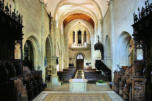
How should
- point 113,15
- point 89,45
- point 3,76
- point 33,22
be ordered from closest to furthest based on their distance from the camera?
point 3,76, point 33,22, point 113,15, point 89,45

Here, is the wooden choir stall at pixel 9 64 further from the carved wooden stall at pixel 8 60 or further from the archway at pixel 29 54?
the archway at pixel 29 54

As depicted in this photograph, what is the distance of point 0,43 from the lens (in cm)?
529

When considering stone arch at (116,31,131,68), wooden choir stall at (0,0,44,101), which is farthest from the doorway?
wooden choir stall at (0,0,44,101)

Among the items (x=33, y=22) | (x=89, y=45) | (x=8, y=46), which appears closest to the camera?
(x=8, y=46)

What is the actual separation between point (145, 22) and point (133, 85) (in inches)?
89.7

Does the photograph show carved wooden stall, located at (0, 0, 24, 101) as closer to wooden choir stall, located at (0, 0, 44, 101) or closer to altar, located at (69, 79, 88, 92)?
wooden choir stall, located at (0, 0, 44, 101)

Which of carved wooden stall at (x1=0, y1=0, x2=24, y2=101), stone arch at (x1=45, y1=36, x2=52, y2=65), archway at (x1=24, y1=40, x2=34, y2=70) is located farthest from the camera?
stone arch at (x1=45, y1=36, x2=52, y2=65)

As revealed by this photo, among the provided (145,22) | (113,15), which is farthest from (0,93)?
(113,15)

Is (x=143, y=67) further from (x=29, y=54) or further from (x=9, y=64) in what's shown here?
(x=29, y=54)

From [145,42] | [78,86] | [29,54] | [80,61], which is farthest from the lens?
[80,61]

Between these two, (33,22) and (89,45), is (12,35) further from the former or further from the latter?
(89,45)

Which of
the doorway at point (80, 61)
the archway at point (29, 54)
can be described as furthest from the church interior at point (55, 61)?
the doorway at point (80, 61)

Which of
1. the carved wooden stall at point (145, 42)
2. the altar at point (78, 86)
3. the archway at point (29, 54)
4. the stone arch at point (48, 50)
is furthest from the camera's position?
the stone arch at point (48, 50)

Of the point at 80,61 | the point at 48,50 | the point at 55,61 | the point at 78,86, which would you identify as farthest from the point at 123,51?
the point at 80,61
